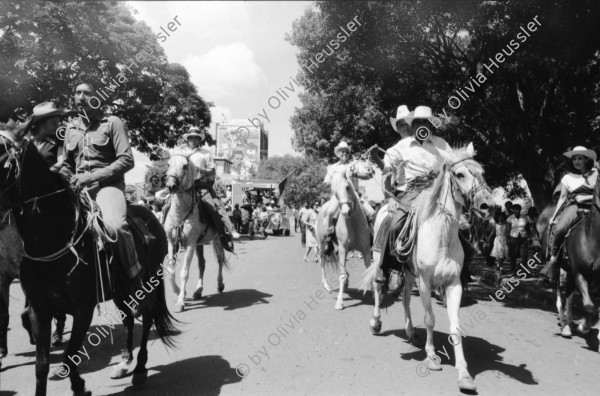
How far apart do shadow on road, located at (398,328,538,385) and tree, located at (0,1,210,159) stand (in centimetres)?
1291

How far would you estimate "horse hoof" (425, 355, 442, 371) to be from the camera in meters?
4.86

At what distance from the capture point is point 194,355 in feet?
17.7

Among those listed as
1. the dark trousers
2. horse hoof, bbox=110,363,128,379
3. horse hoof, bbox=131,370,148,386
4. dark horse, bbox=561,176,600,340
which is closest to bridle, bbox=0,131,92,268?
horse hoof, bbox=131,370,148,386

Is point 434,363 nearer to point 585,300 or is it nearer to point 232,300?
point 585,300

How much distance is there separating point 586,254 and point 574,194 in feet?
4.38

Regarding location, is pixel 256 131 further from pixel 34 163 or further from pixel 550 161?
pixel 34 163

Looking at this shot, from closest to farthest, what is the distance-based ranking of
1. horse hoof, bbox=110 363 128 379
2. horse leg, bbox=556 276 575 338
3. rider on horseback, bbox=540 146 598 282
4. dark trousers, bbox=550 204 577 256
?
horse hoof, bbox=110 363 128 379 → horse leg, bbox=556 276 575 338 → rider on horseback, bbox=540 146 598 282 → dark trousers, bbox=550 204 577 256

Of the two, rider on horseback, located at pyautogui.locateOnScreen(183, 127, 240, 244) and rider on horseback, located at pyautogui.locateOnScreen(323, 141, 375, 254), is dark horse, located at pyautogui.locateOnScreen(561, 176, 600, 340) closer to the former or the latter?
rider on horseback, located at pyautogui.locateOnScreen(323, 141, 375, 254)

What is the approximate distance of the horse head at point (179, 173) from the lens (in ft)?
24.7

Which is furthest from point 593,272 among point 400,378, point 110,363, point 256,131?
point 256,131

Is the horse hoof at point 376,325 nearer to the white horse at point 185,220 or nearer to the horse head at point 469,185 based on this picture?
the horse head at point 469,185

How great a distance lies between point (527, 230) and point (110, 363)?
12.3 meters

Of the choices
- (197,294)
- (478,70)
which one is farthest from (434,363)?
(478,70)

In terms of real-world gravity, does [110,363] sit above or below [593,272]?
below
